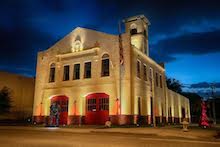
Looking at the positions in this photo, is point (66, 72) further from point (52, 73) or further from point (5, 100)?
point (5, 100)

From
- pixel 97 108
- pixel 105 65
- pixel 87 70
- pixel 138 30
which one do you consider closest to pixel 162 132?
pixel 97 108

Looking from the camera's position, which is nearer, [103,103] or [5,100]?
[103,103]

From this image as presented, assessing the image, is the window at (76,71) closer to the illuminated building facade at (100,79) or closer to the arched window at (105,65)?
the illuminated building facade at (100,79)

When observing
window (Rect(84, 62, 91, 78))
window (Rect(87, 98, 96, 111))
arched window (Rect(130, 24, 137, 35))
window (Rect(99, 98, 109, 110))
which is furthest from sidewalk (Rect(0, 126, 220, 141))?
arched window (Rect(130, 24, 137, 35))

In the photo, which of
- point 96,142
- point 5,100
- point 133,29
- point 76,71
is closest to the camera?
point 96,142

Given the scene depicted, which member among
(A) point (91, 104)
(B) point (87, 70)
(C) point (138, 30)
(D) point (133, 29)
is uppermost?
→ (D) point (133, 29)

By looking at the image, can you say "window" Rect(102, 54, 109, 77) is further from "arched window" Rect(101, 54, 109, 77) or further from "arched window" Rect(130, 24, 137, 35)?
"arched window" Rect(130, 24, 137, 35)

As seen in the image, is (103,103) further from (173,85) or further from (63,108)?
(173,85)

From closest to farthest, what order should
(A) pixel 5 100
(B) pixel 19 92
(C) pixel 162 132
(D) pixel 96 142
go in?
(D) pixel 96 142
(C) pixel 162 132
(A) pixel 5 100
(B) pixel 19 92

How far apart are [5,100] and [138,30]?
22.2m

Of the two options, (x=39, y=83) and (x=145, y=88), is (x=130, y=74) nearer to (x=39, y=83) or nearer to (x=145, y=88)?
(x=145, y=88)

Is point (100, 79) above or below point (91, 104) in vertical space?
above

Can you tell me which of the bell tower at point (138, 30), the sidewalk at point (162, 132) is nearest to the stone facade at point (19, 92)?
the bell tower at point (138, 30)

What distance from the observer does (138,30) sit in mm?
34625
